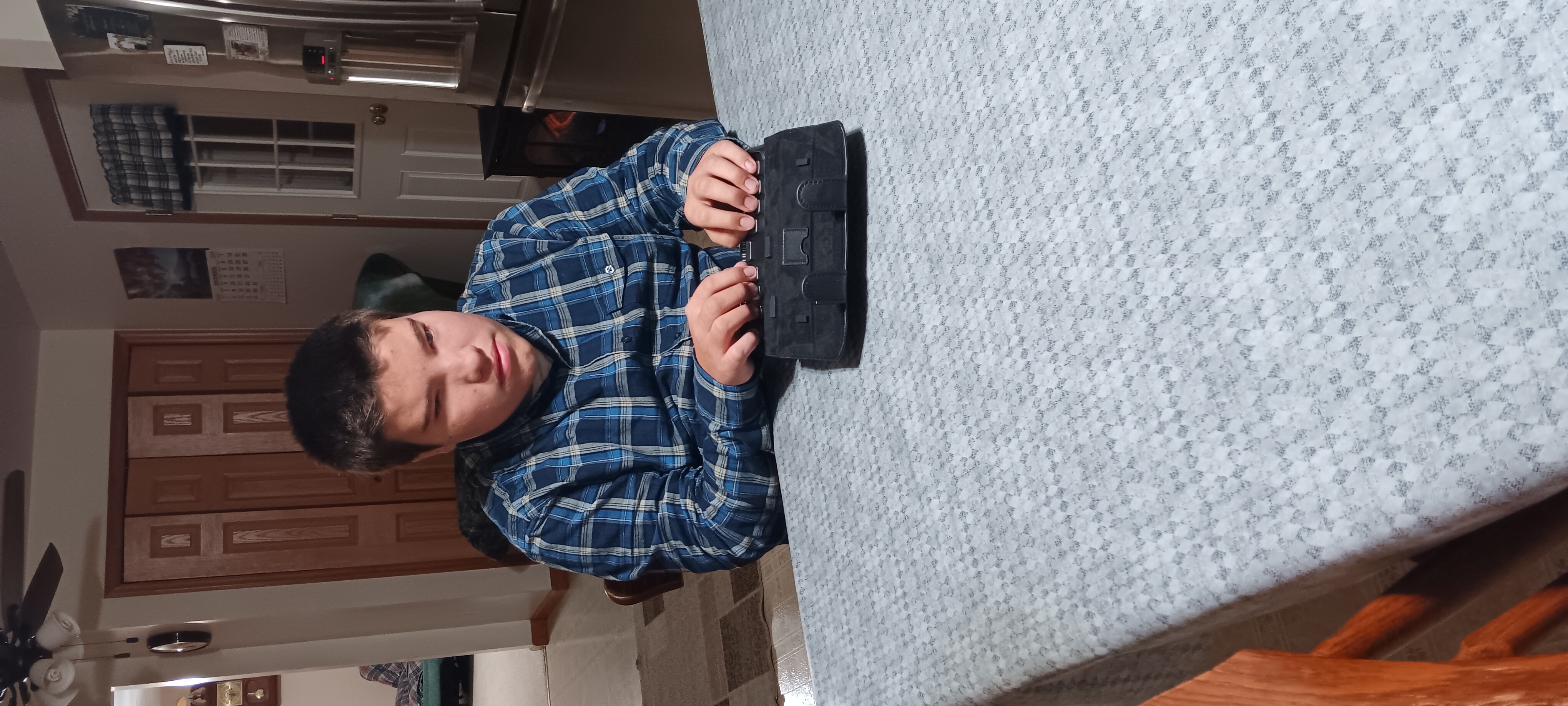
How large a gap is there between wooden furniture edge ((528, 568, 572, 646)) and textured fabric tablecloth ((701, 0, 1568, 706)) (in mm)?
2876

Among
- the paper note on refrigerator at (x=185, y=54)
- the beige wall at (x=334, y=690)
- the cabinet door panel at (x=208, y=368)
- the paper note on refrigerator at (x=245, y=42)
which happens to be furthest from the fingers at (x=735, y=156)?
the beige wall at (x=334, y=690)

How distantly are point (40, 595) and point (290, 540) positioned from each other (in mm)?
802

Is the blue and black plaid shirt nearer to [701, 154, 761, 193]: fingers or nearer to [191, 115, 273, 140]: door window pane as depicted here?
[701, 154, 761, 193]: fingers

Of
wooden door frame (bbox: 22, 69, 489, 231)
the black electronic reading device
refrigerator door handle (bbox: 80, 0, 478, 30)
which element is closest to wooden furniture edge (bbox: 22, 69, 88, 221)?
wooden door frame (bbox: 22, 69, 489, 231)

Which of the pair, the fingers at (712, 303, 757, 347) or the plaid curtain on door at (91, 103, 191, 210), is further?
the plaid curtain on door at (91, 103, 191, 210)

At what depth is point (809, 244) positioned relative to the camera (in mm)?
689

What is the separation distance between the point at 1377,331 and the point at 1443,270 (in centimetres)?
3

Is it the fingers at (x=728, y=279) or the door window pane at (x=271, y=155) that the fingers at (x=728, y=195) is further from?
the door window pane at (x=271, y=155)

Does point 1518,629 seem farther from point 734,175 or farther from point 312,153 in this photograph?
point 312,153

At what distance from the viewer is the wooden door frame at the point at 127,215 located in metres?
2.06

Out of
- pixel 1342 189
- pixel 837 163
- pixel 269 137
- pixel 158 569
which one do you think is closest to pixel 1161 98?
pixel 1342 189

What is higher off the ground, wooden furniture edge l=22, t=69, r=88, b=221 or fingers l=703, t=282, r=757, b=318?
wooden furniture edge l=22, t=69, r=88, b=221

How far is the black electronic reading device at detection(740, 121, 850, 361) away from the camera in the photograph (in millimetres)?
678

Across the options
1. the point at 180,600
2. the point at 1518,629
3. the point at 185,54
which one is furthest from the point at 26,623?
the point at 1518,629
